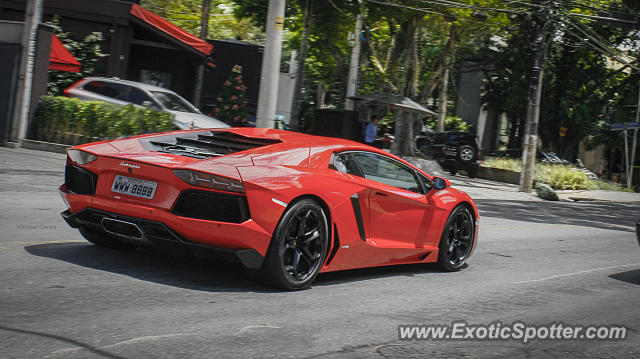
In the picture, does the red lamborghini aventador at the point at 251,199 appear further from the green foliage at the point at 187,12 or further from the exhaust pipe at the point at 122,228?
the green foliage at the point at 187,12

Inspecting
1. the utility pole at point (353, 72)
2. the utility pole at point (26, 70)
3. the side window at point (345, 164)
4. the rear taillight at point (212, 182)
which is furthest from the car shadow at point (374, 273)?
the utility pole at point (353, 72)

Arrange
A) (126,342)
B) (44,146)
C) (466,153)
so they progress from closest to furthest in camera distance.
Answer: (126,342)
(44,146)
(466,153)

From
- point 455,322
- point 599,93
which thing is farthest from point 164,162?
point 599,93

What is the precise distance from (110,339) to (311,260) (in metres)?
2.02

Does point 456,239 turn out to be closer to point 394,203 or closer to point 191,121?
point 394,203

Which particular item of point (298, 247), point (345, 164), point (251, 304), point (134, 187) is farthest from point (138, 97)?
point (251, 304)

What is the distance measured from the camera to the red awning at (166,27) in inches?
908

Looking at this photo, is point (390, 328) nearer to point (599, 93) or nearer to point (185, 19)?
point (599, 93)

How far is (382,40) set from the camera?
1264 inches

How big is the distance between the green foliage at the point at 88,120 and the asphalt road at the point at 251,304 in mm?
7281

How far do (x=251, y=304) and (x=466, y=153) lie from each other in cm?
2510

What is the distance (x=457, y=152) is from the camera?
95.5 ft

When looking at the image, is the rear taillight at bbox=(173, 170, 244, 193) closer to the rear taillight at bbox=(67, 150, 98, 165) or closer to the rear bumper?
the rear bumper

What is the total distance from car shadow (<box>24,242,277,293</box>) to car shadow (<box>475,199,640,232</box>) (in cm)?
996
